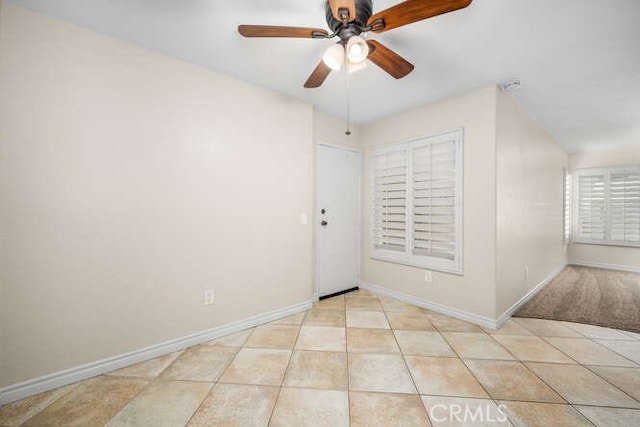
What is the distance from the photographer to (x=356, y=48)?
130 cm

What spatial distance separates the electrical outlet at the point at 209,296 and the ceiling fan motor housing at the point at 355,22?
221 centimetres

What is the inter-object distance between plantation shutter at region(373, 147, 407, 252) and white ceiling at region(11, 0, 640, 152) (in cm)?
74

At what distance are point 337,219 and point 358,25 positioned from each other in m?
2.30

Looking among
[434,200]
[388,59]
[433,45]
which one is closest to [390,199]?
[434,200]

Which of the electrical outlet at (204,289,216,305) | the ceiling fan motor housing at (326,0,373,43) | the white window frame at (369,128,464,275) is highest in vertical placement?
the ceiling fan motor housing at (326,0,373,43)

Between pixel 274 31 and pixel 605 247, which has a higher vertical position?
pixel 274 31

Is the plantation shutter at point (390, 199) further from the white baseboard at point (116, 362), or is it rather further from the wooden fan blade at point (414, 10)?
the wooden fan blade at point (414, 10)

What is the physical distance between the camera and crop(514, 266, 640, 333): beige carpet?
2631 millimetres

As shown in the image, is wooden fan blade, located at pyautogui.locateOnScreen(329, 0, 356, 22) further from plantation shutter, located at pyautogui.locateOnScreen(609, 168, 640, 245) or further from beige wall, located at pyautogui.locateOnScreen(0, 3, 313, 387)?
plantation shutter, located at pyautogui.locateOnScreen(609, 168, 640, 245)

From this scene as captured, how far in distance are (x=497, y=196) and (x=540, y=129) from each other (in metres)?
2.18

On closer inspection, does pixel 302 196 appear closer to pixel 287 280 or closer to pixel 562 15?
pixel 287 280

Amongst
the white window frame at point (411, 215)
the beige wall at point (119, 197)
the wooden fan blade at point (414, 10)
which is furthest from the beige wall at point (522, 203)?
the beige wall at point (119, 197)

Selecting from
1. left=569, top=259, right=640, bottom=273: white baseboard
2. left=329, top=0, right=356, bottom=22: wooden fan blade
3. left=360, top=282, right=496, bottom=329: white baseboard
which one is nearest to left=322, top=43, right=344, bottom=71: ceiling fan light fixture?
left=329, top=0, right=356, bottom=22: wooden fan blade

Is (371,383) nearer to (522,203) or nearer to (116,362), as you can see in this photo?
(116,362)
